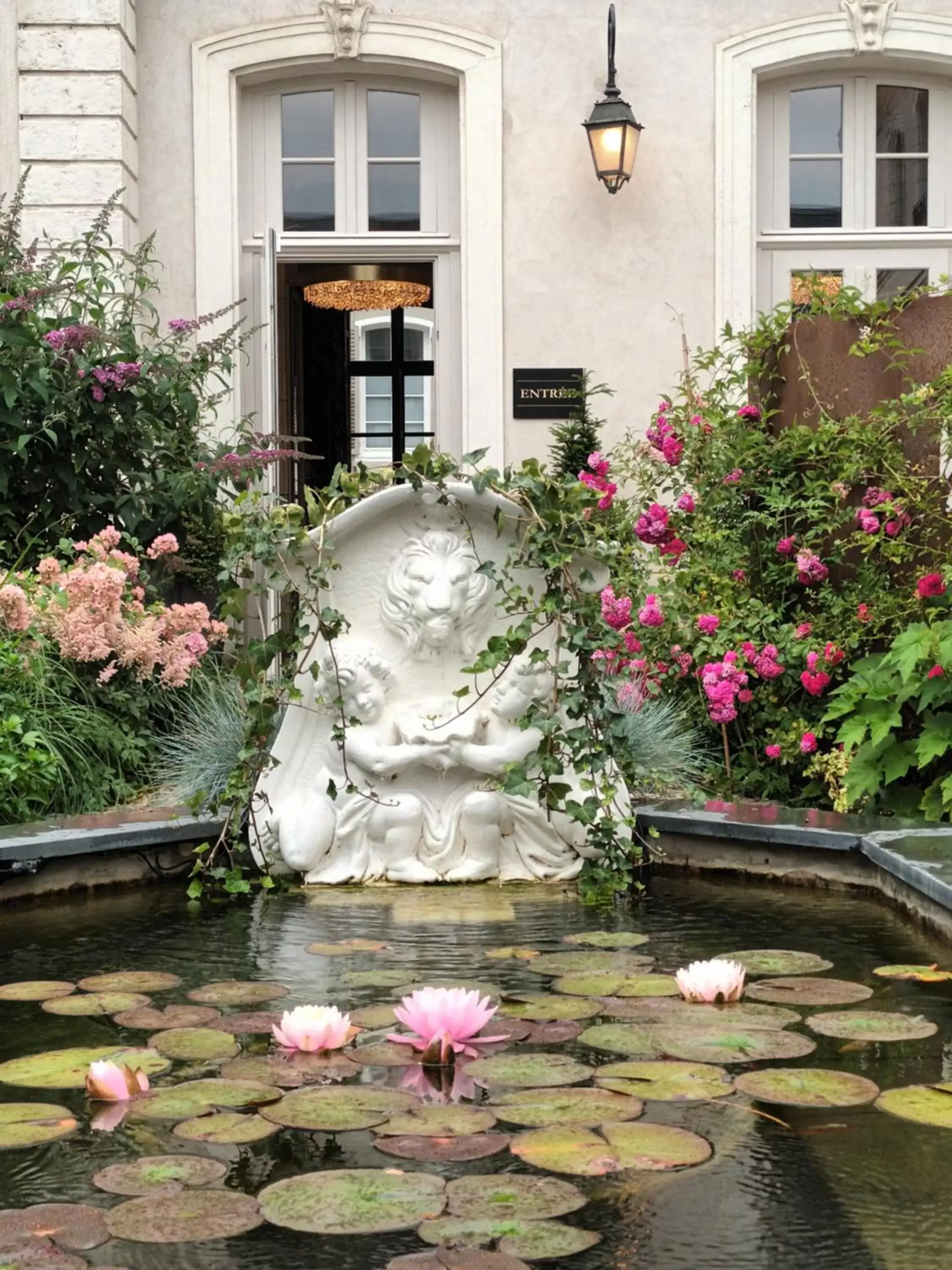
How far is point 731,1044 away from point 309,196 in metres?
7.06

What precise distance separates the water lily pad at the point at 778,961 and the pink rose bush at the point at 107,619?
2.45m

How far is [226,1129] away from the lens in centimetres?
197

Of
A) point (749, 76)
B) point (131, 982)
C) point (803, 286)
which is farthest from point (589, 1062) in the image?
point (749, 76)

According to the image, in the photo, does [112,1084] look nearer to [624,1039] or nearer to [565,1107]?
[565,1107]

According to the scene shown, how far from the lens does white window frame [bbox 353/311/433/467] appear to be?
12.1 m

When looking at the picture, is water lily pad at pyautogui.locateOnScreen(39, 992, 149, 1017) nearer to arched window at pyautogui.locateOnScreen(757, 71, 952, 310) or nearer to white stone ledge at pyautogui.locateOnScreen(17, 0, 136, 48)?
white stone ledge at pyautogui.locateOnScreen(17, 0, 136, 48)

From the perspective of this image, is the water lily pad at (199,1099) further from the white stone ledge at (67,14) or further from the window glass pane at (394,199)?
the window glass pane at (394,199)

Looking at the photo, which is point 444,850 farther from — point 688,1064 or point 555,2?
point 555,2

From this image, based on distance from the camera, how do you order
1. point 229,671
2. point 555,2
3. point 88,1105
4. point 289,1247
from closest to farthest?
point 289,1247, point 88,1105, point 229,671, point 555,2

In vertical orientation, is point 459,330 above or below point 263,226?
below

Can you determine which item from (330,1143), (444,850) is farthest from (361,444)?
(330,1143)

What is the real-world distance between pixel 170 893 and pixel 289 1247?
2134mm

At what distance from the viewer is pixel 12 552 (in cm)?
594

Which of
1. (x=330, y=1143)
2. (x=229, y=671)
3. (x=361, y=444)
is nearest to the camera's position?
(x=330, y=1143)
